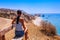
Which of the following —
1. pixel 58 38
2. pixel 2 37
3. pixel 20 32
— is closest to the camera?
pixel 2 37

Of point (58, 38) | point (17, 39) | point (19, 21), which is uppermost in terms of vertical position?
point (19, 21)

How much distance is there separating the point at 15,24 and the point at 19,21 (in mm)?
181

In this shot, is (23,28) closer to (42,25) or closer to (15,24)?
(15,24)

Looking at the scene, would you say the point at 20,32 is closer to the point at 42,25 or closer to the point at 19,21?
the point at 19,21

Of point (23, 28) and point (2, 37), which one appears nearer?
point (2, 37)

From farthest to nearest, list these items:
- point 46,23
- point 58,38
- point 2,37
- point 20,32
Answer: point 46,23
point 58,38
point 20,32
point 2,37

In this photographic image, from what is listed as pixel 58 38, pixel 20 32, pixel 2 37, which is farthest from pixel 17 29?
pixel 58 38

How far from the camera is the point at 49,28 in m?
21.9

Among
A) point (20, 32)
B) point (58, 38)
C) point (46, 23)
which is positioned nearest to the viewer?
point (20, 32)

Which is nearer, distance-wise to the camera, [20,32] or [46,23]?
[20,32]

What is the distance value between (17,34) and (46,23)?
15.7 metres

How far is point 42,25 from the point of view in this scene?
875 inches

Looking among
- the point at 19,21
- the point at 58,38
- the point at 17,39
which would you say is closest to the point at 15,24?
the point at 19,21

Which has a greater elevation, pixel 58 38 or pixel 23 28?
pixel 23 28
